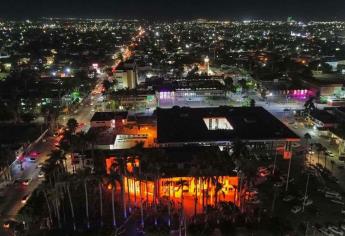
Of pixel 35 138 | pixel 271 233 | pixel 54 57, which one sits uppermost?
pixel 54 57

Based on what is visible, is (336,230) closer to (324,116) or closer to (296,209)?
(296,209)

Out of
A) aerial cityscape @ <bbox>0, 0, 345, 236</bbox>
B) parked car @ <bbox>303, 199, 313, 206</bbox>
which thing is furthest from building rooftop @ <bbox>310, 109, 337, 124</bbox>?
parked car @ <bbox>303, 199, 313, 206</bbox>

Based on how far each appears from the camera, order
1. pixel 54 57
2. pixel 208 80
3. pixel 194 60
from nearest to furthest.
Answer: pixel 208 80 < pixel 194 60 < pixel 54 57

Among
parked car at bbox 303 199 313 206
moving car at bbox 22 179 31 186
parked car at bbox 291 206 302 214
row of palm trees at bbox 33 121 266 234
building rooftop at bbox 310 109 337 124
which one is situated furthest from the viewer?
building rooftop at bbox 310 109 337 124

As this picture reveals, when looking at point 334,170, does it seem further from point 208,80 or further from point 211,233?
point 208,80

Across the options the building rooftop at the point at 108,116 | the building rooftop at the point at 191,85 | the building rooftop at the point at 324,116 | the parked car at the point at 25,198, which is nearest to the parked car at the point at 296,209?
the building rooftop at the point at 324,116

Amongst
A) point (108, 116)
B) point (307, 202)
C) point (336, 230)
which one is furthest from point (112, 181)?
Result: point (108, 116)

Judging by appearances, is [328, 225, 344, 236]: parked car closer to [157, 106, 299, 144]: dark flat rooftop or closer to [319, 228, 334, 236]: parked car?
[319, 228, 334, 236]: parked car

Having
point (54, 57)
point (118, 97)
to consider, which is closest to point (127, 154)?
point (118, 97)

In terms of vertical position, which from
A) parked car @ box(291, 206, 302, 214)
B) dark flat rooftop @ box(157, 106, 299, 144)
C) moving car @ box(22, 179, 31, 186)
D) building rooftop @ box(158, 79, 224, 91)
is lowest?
parked car @ box(291, 206, 302, 214)
